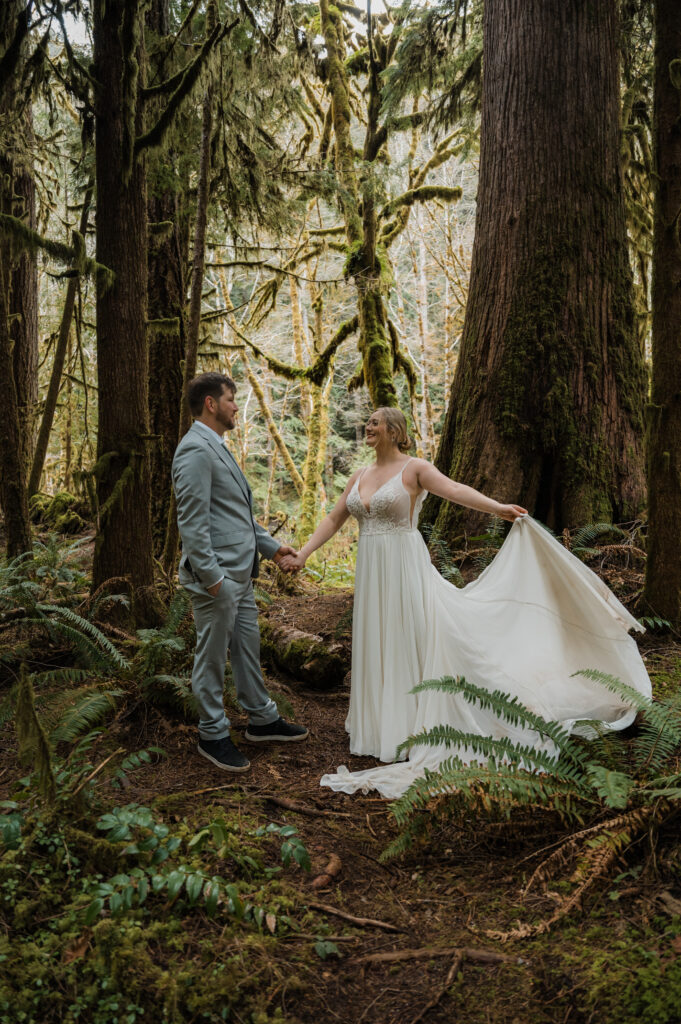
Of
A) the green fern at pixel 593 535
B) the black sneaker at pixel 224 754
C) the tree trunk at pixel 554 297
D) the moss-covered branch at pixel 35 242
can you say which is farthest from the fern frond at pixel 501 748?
the moss-covered branch at pixel 35 242

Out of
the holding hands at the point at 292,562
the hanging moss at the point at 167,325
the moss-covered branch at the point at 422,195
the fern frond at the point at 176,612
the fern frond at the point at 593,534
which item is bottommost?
the fern frond at the point at 176,612

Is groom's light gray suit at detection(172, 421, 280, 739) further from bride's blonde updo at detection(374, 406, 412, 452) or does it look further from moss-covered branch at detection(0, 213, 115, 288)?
moss-covered branch at detection(0, 213, 115, 288)

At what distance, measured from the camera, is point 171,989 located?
2.49 meters

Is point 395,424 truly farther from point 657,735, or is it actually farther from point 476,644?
point 657,735

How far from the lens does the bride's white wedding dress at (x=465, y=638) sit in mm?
4359

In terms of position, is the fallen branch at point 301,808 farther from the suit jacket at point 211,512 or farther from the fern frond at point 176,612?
the fern frond at point 176,612

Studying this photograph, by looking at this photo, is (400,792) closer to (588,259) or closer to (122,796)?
(122,796)

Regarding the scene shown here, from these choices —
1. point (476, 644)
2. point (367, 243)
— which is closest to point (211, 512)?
point (476, 644)

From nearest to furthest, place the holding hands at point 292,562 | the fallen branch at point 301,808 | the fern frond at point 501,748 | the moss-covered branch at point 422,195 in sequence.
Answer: the fern frond at point 501,748
the fallen branch at point 301,808
the holding hands at point 292,562
the moss-covered branch at point 422,195

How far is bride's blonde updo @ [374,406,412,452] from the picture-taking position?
16.3ft

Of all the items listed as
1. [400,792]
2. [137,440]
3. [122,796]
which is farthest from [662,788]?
[137,440]

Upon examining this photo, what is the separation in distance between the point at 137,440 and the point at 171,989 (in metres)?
4.11

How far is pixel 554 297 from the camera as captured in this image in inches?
257

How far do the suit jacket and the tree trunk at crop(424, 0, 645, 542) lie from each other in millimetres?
2692
